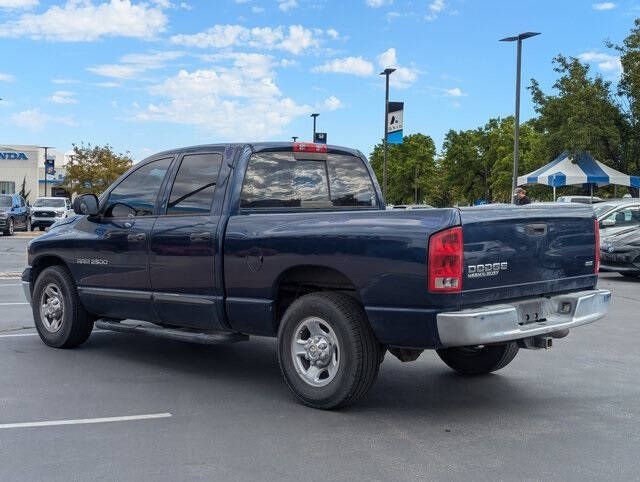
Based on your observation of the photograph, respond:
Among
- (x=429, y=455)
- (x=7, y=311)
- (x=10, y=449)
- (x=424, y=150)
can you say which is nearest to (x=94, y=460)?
(x=10, y=449)

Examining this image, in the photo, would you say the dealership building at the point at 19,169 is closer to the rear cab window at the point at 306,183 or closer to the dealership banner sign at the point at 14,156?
the dealership banner sign at the point at 14,156

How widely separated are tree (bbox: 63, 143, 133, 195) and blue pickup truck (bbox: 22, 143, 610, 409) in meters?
58.5

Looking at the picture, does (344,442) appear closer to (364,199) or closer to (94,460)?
(94,460)

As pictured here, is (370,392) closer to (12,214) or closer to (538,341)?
(538,341)

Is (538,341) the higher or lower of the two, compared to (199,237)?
lower

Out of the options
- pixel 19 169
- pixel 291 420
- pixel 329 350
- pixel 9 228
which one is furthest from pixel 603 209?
pixel 19 169

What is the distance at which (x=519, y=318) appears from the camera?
5430mm

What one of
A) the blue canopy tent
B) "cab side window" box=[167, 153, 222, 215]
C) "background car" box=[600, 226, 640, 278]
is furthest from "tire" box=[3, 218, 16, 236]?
"cab side window" box=[167, 153, 222, 215]

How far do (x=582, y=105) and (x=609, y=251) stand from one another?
17.5 meters

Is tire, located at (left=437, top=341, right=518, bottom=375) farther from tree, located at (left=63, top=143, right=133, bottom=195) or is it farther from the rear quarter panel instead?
tree, located at (left=63, top=143, right=133, bottom=195)

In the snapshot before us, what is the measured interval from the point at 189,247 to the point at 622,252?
1198cm

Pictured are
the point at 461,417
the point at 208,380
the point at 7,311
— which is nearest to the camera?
the point at 461,417

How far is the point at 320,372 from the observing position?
18.7ft

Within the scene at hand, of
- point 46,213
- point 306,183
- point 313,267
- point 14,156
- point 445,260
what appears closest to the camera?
point 445,260
